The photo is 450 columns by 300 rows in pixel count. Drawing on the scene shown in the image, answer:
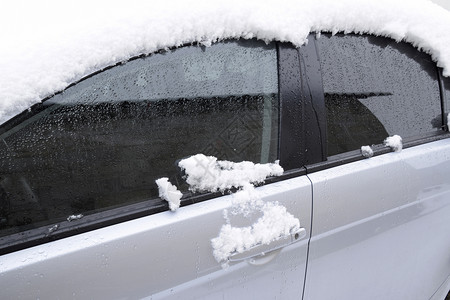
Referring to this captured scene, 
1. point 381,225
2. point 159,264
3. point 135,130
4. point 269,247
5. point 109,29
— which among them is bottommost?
point 381,225

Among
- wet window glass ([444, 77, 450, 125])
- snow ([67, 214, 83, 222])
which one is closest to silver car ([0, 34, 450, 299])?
snow ([67, 214, 83, 222])

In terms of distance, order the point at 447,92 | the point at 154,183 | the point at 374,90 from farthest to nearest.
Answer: the point at 447,92 → the point at 374,90 → the point at 154,183

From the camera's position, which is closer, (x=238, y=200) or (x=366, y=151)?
(x=238, y=200)

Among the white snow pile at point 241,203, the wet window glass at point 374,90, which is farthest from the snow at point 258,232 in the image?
the wet window glass at point 374,90

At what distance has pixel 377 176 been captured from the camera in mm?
1530

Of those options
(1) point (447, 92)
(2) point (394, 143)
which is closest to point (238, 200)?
(2) point (394, 143)

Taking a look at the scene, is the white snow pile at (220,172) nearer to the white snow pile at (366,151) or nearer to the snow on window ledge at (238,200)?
the snow on window ledge at (238,200)

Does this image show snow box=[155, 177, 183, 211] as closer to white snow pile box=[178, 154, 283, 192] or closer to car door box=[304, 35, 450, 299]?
white snow pile box=[178, 154, 283, 192]

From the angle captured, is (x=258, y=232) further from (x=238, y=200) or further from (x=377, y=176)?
(x=377, y=176)

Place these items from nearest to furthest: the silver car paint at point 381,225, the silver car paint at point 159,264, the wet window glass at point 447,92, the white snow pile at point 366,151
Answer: the silver car paint at point 159,264, the silver car paint at point 381,225, the white snow pile at point 366,151, the wet window glass at point 447,92

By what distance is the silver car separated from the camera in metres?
1.01

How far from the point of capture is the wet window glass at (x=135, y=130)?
1.01m

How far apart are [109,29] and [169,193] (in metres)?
0.52

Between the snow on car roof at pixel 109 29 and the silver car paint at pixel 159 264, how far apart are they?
1.30 ft
